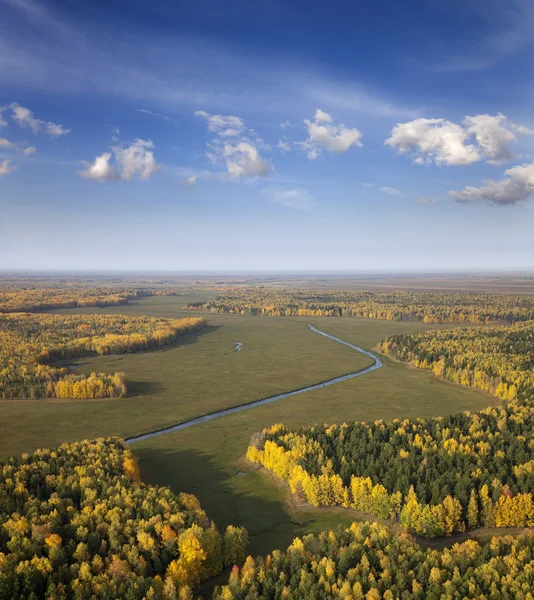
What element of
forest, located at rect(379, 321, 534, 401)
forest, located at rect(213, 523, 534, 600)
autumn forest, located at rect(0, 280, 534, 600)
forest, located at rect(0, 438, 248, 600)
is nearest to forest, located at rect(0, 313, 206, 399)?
autumn forest, located at rect(0, 280, 534, 600)

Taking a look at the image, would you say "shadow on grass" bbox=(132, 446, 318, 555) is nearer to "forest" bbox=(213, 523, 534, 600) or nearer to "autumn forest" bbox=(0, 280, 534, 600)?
"autumn forest" bbox=(0, 280, 534, 600)

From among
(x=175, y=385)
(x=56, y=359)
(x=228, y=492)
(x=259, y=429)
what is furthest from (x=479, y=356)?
(x=56, y=359)

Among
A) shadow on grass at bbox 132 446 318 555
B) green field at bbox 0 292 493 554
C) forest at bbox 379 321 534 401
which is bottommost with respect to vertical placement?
shadow on grass at bbox 132 446 318 555

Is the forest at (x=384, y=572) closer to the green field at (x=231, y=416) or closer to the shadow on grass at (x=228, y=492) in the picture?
the shadow on grass at (x=228, y=492)

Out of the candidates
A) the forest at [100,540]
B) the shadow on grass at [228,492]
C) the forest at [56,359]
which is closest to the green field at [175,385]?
the forest at [56,359]

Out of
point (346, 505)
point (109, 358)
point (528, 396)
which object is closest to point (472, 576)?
point (346, 505)

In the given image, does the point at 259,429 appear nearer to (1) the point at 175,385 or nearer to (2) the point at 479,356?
(1) the point at 175,385

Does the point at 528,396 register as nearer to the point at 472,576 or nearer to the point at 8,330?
the point at 472,576
